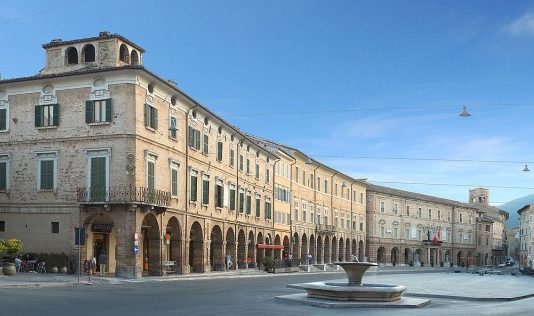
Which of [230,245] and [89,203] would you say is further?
[230,245]

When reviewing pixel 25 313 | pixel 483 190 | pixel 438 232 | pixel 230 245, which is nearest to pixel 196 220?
pixel 230 245

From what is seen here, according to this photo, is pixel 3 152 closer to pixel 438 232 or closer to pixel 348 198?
pixel 348 198

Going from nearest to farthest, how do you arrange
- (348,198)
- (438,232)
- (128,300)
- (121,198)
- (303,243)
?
(128,300) < (121,198) < (303,243) < (348,198) < (438,232)

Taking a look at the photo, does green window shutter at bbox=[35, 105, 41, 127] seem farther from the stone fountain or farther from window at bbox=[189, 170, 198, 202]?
the stone fountain

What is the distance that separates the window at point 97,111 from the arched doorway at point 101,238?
5780 millimetres

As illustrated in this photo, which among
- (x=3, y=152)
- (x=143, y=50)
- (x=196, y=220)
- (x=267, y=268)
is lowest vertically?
(x=267, y=268)

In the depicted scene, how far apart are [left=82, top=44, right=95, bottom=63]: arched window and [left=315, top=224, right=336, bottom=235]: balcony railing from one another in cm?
4715

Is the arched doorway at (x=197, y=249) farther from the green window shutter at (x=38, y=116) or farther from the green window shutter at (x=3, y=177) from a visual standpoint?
the green window shutter at (x=38, y=116)

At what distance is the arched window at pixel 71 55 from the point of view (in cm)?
4362

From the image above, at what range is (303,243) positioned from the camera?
82.5m

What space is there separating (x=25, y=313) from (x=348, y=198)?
270 ft

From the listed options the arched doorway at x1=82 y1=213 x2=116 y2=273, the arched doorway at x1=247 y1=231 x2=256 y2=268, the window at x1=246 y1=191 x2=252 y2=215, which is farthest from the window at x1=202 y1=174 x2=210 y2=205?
the arched doorway at x1=247 y1=231 x2=256 y2=268

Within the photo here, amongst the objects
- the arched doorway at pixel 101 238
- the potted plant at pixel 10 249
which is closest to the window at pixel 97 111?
the arched doorway at pixel 101 238

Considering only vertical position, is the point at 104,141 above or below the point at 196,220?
above
